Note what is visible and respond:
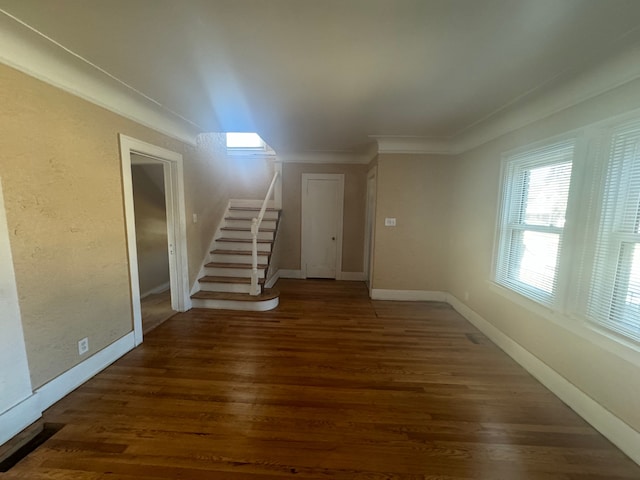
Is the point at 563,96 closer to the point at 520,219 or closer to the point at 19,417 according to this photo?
the point at 520,219

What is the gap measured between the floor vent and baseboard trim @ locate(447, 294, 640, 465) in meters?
3.47

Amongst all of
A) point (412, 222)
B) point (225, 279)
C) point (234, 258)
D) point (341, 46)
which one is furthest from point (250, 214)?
point (341, 46)

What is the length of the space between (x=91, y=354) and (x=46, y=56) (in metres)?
2.21

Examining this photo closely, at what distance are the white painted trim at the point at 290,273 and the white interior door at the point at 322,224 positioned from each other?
4.1 inches

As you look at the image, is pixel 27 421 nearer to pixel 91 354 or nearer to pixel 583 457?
pixel 91 354

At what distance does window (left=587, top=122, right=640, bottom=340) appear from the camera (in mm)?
1672

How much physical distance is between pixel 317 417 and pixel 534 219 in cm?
259

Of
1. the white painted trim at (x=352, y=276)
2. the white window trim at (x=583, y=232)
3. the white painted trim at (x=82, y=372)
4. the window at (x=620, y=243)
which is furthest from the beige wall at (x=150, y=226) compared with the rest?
the window at (x=620, y=243)

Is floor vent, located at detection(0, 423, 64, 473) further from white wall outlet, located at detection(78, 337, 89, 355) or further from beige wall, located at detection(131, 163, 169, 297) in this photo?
beige wall, located at detection(131, 163, 169, 297)

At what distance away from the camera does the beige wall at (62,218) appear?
1.67m

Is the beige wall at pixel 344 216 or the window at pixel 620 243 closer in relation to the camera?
the window at pixel 620 243

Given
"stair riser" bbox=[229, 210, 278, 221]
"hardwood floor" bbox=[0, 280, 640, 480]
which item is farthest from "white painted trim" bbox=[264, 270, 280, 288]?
"hardwood floor" bbox=[0, 280, 640, 480]

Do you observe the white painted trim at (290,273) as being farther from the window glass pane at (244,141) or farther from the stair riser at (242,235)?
the window glass pane at (244,141)

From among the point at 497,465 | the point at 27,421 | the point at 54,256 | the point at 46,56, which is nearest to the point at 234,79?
the point at 46,56
